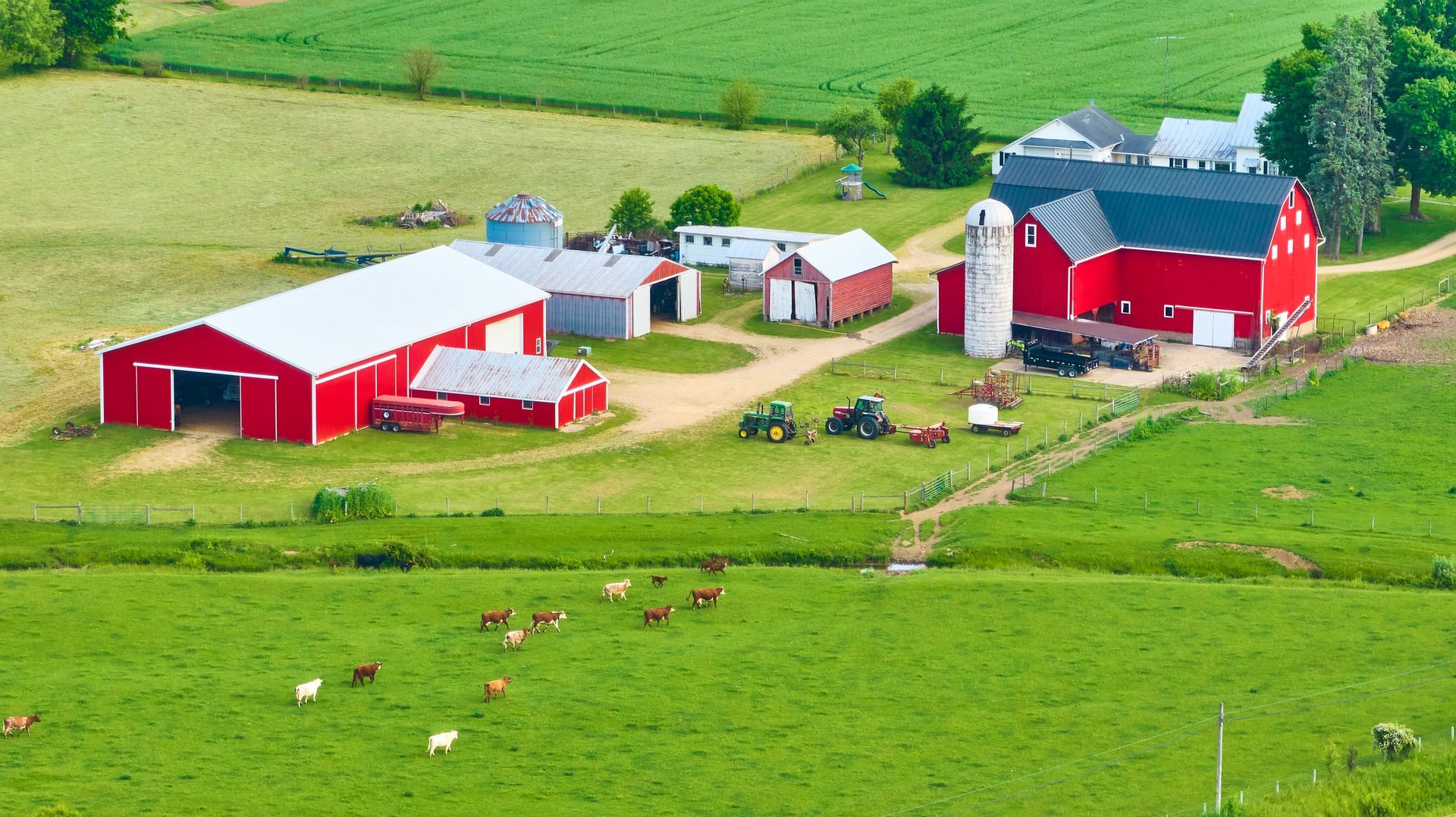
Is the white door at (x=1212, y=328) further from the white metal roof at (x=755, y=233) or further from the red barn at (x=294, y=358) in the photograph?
the red barn at (x=294, y=358)

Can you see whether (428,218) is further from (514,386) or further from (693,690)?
(693,690)

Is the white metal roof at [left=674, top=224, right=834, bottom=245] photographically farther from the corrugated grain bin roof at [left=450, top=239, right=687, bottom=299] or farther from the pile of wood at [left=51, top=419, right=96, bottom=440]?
the pile of wood at [left=51, top=419, right=96, bottom=440]

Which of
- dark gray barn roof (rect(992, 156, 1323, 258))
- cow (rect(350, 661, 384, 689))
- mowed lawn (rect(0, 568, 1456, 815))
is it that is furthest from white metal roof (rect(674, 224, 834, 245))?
cow (rect(350, 661, 384, 689))

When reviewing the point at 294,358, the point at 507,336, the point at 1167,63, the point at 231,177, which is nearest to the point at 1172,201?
the point at 507,336

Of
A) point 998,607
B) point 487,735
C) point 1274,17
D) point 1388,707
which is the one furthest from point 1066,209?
point 1274,17

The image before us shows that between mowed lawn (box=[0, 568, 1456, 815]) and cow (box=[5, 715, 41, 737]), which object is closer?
mowed lawn (box=[0, 568, 1456, 815])

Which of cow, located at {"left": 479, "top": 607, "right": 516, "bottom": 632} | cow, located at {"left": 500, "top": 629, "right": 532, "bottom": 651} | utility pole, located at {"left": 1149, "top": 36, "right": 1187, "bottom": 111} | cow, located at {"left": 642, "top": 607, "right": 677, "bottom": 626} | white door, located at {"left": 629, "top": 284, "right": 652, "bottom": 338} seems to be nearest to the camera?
cow, located at {"left": 500, "top": 629, "right": 532, "bottom": 651}
